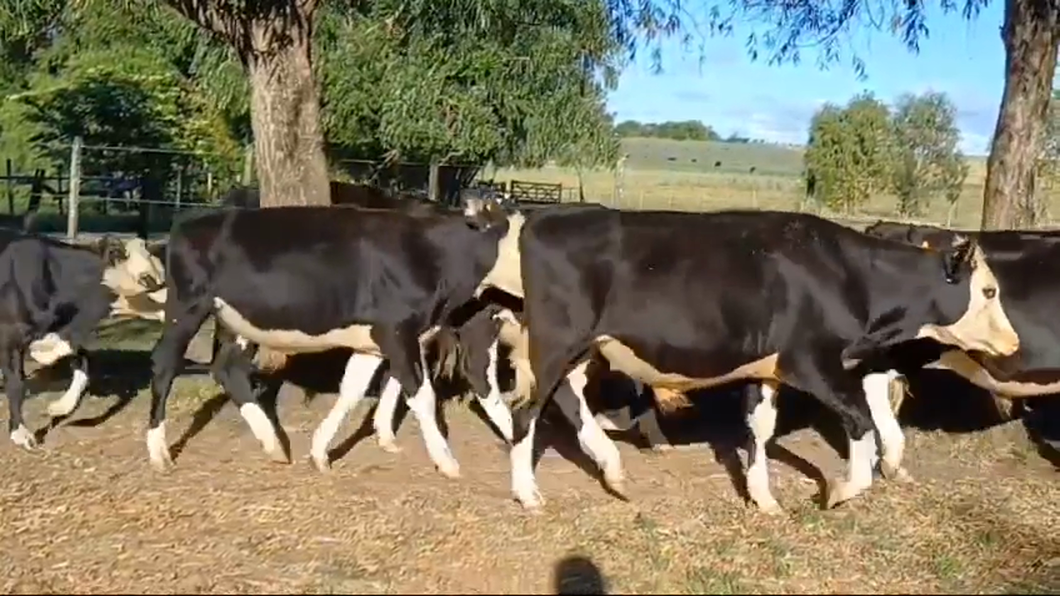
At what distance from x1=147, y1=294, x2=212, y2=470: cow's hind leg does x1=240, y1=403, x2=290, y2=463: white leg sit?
54 cm

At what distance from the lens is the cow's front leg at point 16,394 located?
9148 mm

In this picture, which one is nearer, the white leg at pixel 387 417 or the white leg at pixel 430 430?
the white leg at pixel 430 430

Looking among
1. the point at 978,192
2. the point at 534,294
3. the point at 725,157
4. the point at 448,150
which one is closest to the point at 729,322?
the point at 534,294

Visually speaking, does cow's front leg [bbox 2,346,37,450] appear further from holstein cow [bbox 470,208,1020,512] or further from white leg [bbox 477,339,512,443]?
holstein cow [bbox 470,208,1020,512]

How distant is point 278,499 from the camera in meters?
7.34

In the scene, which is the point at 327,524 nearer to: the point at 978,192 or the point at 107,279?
the point at 107,279

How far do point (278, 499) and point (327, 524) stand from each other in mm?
601

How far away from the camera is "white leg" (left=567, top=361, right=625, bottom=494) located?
318 inches

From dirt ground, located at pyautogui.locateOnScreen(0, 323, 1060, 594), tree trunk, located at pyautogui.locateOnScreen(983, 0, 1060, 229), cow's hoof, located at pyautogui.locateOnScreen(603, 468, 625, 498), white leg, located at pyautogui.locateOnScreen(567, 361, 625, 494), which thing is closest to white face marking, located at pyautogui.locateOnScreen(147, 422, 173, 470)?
dirt ground, located at pyautogui.locateOnScreen(0, 323, 1060, 594)

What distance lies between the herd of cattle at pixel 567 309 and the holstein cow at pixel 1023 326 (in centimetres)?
1

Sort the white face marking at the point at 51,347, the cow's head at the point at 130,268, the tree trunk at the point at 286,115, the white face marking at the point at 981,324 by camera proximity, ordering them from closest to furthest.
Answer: the white face marking at the point at 981,324, the white face marking at the point at 51,347, the cow's head at the point at 130,268, the tree trunk at the point at 286,115

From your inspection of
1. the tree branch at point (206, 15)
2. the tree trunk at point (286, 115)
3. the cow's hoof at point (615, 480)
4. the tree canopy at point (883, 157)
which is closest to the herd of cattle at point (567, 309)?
the cow's hoof at point (615, 480)

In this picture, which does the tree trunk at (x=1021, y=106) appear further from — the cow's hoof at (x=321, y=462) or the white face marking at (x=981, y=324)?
the cow's hoof at (x=321, y=462)

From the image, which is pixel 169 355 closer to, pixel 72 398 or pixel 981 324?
pixel 72 398
